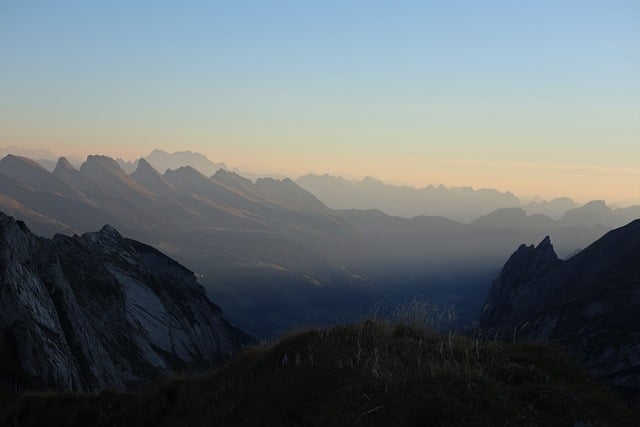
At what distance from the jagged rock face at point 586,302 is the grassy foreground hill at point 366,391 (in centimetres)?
664

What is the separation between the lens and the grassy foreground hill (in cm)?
1019

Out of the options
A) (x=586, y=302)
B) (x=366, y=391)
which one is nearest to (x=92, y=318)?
(x=366, y=391)

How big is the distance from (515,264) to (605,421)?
131m

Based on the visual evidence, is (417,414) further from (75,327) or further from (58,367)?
(75,327)

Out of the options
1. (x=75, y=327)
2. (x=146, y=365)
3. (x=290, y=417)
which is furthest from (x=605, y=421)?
(x=146, y=365)

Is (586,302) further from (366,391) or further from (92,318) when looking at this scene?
(366,391)

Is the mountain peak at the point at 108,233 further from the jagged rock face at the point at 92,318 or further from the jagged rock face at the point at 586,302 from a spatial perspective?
the jagged rock face at the point at 586,302

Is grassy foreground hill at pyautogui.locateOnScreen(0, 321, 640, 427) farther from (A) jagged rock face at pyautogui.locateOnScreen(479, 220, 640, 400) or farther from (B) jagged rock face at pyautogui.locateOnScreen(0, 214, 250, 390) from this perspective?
(B) jagged rock face at pyautogui.locateOnScreen(0, 214, 250, 390)

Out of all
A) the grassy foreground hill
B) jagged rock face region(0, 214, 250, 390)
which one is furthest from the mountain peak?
the grassy foreground hill

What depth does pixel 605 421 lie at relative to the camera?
391 inches

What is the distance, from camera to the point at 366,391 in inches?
449

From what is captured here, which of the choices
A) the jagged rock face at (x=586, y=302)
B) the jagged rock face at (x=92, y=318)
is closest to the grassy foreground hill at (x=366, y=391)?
the jagged rock face at (x=586, y=302)

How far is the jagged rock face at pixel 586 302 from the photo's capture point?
2052 inches

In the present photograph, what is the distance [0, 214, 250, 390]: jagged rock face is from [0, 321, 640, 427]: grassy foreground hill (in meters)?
9.75
